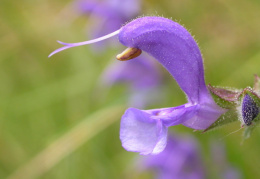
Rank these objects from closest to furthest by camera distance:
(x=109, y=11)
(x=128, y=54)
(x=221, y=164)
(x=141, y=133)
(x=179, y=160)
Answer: (x=141, y=133), (x=128, y=54), (x=221, y=164), (x=179, y=160), (x=109, y=11)

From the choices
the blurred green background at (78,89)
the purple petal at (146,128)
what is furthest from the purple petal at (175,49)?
the blurred green background at (78,89)

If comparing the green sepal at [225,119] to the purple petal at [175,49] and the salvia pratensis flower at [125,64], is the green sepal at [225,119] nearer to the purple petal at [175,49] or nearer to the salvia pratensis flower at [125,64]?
the purple petal at [175,49]

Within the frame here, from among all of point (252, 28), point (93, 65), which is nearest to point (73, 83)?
point (93, 65)

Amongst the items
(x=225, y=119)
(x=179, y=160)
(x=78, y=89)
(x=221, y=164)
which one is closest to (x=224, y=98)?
(x=225, y=119)

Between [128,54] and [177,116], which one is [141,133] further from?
[128,54]

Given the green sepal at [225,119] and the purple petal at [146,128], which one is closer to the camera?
the purple petal at [146,128]

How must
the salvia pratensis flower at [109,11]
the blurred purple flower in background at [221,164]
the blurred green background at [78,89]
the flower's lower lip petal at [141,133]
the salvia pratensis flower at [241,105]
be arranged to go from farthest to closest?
the salvia pratensis flower at [109,11] → the blurred green background at [78,89] → the blurred purple flower in background at [221,164] → the salvia pratensis flower at [241,105] → the flower's lower lip petal at [141,133]
